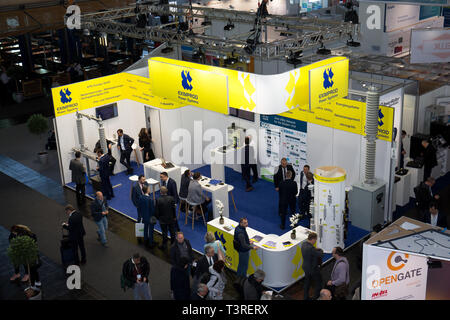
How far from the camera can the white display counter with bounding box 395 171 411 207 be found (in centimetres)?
1009

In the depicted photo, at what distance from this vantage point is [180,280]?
7176 mm

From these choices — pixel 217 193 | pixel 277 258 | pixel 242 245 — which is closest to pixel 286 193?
pixel 217 193

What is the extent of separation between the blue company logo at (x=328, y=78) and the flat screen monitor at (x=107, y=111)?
5.19 metres

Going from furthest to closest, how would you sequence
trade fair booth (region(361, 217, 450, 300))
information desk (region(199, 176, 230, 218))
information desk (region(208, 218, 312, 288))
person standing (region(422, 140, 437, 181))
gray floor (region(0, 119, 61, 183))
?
gray floor (region(0, 119, 61, 183))
person standing (region(422, 140, 437, 181))
information desk (region(199, 176, 230, 218))
information desk (region(208, 218, 312, 288))
trade fair booth (region(361, 217, 450, 300))

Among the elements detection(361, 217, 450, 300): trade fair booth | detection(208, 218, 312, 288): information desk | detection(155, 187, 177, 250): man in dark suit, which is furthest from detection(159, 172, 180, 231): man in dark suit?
detection(361, 217, 450, 300): trade fair booth

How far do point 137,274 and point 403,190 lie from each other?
5428mm

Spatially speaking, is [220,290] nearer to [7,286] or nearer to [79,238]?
[79,238]

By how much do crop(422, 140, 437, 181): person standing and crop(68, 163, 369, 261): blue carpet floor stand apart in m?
2.09

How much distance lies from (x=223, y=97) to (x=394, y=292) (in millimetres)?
4186

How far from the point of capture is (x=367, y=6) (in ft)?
57.0

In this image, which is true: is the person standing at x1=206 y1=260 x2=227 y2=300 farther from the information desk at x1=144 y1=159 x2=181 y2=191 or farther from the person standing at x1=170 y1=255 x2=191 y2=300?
the information desk at x1=144 y1=159 x2=181 y2=191

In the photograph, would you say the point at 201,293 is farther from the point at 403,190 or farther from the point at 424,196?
the point at 403,190

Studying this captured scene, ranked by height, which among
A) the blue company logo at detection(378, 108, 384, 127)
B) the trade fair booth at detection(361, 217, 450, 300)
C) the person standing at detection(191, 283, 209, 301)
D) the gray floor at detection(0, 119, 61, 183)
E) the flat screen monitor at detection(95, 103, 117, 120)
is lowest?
the gray floor at detection(0, 119, 61, 183)

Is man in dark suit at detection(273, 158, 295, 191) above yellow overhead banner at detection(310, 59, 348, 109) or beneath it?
beneath
